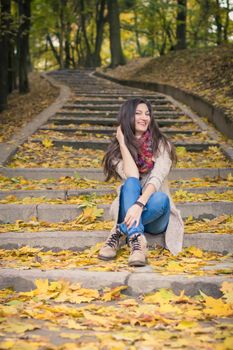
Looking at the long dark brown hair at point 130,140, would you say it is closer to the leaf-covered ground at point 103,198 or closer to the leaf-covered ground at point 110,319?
the leaf-covered ground at point 103,198

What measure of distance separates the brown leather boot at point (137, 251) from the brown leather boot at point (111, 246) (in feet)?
0.44

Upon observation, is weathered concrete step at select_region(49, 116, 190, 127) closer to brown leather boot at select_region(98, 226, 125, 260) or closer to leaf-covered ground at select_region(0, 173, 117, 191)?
leaf-covered ground at select_region(0, 173, 117, 191)

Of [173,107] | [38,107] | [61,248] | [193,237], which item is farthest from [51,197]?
[38,107]

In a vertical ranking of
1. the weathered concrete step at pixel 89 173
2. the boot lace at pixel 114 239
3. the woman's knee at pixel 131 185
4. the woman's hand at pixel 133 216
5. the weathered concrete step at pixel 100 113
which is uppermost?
the weathered concrete step at pixel 100 113

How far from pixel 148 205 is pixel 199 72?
35.7 ft

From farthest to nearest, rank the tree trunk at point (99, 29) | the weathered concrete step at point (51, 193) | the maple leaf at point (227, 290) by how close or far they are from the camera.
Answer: the tree trunk at point (99, 29) → the weathered concrete step at point (51, 193) → the maple leaf at point (227, 290)

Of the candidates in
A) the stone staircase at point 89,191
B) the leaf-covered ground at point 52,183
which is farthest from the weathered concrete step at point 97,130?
the leaf-covered ground at point 52,183

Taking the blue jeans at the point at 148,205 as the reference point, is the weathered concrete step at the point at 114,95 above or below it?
above

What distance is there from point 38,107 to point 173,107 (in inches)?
145

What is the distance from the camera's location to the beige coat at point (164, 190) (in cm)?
411

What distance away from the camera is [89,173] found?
644cm

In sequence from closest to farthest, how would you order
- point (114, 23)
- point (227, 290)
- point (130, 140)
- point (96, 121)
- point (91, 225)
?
point (227, 290)
point (130, 140)
point (91, 225)
point (96, 121)
point (114, 23)

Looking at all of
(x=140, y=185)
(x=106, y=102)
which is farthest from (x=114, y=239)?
(x=106, y=102)

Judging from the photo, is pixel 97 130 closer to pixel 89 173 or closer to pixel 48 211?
pixel 89 173
